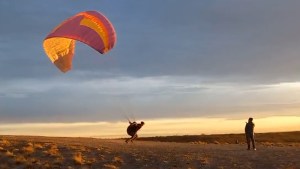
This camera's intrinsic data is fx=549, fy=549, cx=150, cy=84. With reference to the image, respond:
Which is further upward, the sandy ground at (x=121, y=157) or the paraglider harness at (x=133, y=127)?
the paraglider harness at (x=133, y=127)

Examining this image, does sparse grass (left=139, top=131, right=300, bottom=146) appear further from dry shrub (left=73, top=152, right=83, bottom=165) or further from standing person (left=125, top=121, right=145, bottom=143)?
dry shrub (left=73, top=152, right=83, bottom=165)

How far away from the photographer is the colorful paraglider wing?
30.6 m

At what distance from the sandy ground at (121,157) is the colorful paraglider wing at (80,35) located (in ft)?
16.6

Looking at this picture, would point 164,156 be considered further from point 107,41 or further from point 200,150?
point 107,41

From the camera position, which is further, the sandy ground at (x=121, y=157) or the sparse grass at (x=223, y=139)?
the sparse grass at (x=223, y=139)

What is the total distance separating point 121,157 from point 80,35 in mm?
7148

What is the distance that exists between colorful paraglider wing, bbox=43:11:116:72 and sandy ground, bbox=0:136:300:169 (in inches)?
199

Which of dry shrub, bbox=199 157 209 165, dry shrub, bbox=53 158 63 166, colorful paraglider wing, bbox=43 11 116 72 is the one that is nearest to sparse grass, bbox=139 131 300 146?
dry shrub, bbox=199 157 209 165

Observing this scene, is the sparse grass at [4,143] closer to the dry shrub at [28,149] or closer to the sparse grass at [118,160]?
the dry shrub at [28,149]

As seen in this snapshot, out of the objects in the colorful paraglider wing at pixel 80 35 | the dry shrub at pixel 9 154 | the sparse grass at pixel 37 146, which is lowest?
the dry shrub at pixel 9 154

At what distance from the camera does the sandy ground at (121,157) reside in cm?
2816

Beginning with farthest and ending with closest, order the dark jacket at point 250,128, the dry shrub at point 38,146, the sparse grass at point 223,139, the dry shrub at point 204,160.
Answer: the sparse grass at point 223,139, the dark jacket at point 250,128, the dry shrub at point 38,146, the dry shrub at point 204,160

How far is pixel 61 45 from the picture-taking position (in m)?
34.4

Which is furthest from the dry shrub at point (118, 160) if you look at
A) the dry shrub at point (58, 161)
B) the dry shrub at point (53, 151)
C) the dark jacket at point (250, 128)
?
the dark jacket at point (250, 128)
